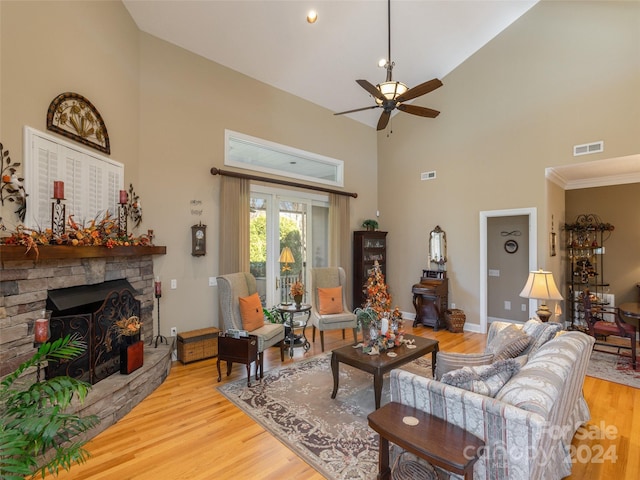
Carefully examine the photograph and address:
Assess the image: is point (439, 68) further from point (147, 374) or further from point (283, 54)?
point (147, 374)

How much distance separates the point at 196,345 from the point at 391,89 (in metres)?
3.90

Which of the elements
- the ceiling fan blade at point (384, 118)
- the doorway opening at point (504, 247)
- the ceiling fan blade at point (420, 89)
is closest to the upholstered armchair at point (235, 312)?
the ceiling fan blade at point (384, 118)

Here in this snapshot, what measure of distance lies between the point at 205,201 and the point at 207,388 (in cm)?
251

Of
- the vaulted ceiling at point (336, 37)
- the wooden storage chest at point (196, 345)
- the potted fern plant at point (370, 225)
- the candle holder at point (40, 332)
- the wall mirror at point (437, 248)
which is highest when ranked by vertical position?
the vaulted ceiling at point (336, 37)

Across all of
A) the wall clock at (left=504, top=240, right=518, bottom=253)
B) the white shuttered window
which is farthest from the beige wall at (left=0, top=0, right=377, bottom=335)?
the wall clock at (left=504, top=240, right=518, bottom=253)

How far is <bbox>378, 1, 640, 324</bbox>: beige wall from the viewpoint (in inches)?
175

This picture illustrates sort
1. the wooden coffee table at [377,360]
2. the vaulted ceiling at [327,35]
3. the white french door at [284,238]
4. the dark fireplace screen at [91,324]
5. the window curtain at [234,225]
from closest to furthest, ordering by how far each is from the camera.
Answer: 1. the dark fireplace screen at [91,324]
2. the wooden coffee table at [377,360]
3. the vaulted ceiling at [327,35]
4. the window curtain at [234,225]
5. the white french door at [284,238]

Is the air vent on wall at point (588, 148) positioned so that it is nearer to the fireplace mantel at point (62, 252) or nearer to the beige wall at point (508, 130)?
the beige wall at point (508, 130)

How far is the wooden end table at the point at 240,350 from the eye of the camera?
11.3 feet

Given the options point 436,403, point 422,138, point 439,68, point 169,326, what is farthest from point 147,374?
point 439,68

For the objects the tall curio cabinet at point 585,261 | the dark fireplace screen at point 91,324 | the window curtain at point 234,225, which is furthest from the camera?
the tall curio cabinet at point 585,261

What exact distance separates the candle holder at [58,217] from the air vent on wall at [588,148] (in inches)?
253

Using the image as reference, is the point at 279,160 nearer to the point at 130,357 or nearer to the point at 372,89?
the point at 372,89

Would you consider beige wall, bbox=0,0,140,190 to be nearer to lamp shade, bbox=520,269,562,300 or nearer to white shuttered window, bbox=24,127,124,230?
white shuttered window, bbox=24,127,124,230
